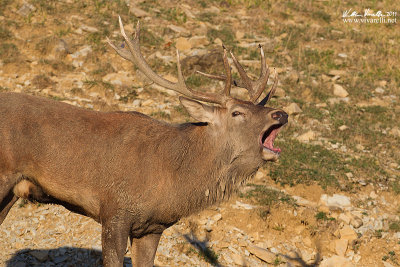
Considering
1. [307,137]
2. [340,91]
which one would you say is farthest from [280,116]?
[340,91]

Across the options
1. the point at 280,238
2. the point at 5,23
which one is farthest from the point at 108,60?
the point at 280,238

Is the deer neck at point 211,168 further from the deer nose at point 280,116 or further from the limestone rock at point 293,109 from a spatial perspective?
the limestone rock at point 293,109

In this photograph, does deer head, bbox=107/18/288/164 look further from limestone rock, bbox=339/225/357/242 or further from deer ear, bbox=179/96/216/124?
limestone rock, bbox=339/225/357/242

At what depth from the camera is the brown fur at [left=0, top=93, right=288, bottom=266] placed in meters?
5.10

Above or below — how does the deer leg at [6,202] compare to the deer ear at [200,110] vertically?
below

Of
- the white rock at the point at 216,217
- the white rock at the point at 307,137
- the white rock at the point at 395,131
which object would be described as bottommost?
the white rock at the point at 216,217

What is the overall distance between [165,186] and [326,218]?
13.3 ft

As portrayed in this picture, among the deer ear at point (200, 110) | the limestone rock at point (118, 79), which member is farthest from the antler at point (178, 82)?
the limestone rock at point (118, 79)

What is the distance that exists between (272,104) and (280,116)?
6.63 m

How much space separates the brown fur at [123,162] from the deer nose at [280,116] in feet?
0.18

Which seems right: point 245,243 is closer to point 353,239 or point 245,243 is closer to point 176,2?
point 353,239

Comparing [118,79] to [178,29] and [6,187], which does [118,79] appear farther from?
[6,187]

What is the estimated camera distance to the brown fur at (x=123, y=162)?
16.7 feet

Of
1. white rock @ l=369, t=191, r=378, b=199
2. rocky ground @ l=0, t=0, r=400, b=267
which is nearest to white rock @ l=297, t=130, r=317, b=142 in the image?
rocky ground @ l=0, t=0, r=400, b=267
